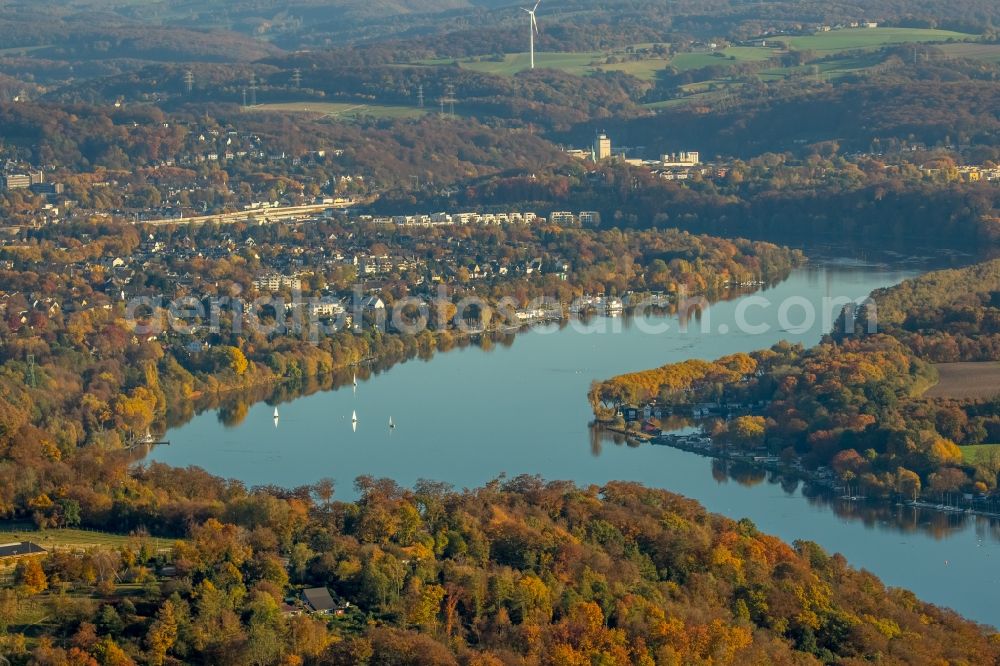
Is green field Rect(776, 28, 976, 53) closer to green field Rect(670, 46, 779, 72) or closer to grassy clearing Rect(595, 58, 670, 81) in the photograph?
green field Rect(670, 46, 779, 72)

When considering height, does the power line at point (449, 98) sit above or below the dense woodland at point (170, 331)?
below

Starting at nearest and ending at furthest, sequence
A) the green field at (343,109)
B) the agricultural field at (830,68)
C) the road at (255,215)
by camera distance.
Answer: the road at (255,215) → the green field at (343,109) → the agricultural field at (830,68)

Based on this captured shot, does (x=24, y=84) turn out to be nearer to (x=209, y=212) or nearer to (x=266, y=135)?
(x=266, y=135)

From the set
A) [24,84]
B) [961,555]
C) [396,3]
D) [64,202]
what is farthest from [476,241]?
[396,3]

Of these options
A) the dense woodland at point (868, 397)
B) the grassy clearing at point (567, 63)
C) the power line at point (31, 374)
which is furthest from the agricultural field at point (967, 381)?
the grassy clearing at point (567, 63)

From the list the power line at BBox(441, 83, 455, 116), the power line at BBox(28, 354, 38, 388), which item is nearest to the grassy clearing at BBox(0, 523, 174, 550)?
the power line at BBox(28, 354, 38, 388)

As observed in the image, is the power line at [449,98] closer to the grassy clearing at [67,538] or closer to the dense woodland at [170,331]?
the dense woodland at [170,331]

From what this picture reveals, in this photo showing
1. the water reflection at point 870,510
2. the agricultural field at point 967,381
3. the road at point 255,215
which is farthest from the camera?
the road at point 255,215
